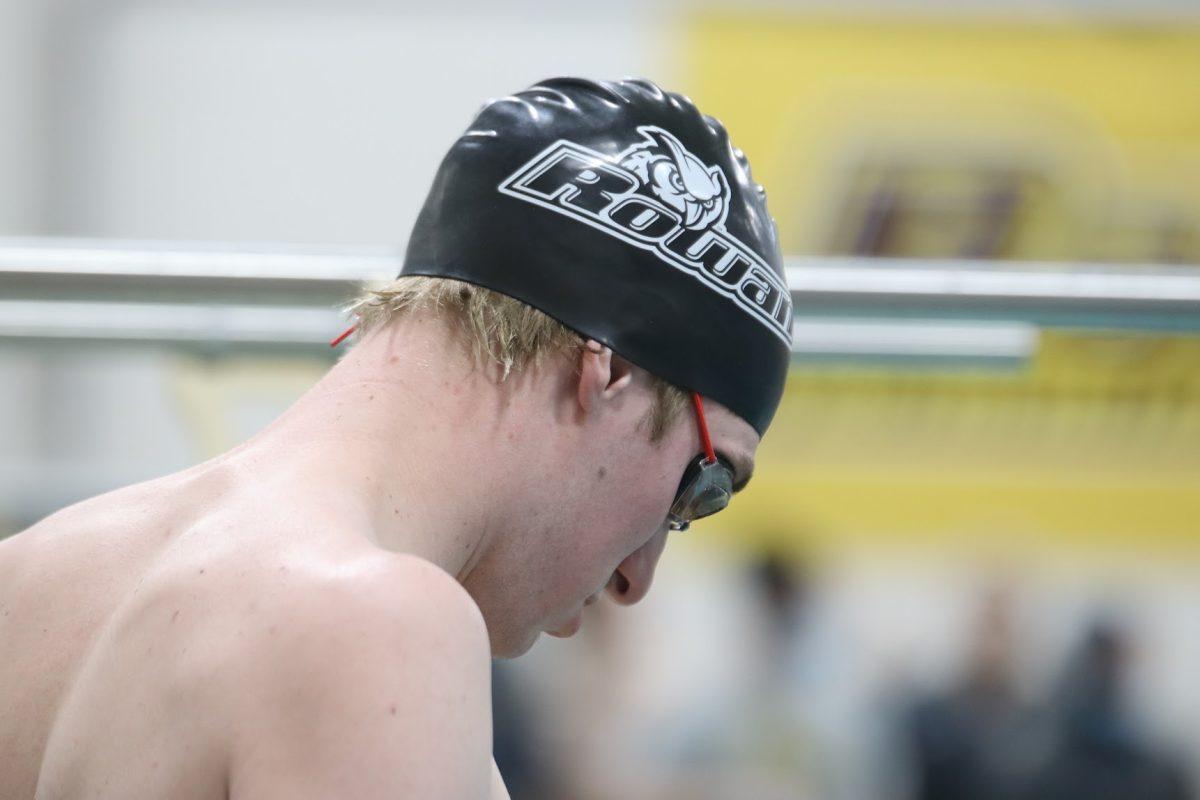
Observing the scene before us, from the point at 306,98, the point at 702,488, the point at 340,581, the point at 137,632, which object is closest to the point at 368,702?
the point at 340,581

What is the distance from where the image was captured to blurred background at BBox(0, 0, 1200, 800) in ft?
17.3

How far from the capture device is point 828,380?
287 inches

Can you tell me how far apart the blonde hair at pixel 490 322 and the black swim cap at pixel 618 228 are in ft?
0.04

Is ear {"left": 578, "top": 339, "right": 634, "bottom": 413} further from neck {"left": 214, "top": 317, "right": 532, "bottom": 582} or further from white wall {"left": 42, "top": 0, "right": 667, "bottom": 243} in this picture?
white wall {"left": 42, "top": 0, "right": 667, "bottom": 243}

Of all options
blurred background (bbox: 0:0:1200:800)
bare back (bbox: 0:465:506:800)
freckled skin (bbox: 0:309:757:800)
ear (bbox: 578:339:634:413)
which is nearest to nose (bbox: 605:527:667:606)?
freckled skin (bbox: 0:309:757:800)

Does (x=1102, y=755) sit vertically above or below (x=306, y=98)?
below

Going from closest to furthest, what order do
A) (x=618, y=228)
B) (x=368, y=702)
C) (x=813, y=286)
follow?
(x=368, y=702)
(x=618, y=228)
(x=813, y=286)

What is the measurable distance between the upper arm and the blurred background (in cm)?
376

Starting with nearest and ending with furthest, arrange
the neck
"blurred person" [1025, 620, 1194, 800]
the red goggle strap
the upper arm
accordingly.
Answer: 1. the upper arm
2. the neck
3. the red goggle strap
4. "blurred person" [1025, 620, 1194, 800]

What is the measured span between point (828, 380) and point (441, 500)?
6.07 meters

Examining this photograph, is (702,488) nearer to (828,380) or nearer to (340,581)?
(340,581)

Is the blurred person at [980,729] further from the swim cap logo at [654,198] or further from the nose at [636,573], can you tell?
the swim cap logo at [654,198]

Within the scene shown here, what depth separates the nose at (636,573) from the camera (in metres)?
1.69

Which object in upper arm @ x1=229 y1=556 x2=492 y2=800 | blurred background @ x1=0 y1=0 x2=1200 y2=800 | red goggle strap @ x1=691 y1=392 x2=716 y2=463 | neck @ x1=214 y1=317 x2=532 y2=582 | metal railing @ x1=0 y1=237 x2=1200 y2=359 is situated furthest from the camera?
blurred background @ x1=0 y1=0 x2=1200 y2=800
